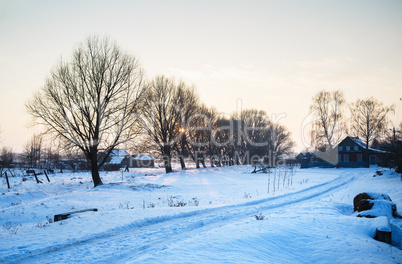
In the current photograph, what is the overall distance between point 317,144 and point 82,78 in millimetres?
49547

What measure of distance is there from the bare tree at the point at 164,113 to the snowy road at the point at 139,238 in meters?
Answer: 23.6

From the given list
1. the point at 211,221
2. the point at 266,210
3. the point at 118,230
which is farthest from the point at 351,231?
the point at 118,230

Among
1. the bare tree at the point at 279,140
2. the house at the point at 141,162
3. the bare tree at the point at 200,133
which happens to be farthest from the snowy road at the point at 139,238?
the house at the point at 141,162

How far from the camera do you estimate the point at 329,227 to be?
7348 millimetres

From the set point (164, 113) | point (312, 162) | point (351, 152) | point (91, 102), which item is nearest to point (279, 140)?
point (312, 162)

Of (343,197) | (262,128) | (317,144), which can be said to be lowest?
(343,197)

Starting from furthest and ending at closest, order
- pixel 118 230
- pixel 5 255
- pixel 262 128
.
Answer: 1. pixel 262 128
2. pixel 118 230
3. pixel 5 255

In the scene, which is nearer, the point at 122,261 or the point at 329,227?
the point at 122,261

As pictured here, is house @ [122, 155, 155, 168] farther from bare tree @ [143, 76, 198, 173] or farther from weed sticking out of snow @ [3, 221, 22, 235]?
weed sticking out of snow @ [3, 221, 22, 235]

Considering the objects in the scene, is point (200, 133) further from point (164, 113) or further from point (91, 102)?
point (91, 102)

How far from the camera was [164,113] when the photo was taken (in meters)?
32.8

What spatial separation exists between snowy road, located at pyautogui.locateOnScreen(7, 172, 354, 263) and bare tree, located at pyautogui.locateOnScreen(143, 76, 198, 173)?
23.6m

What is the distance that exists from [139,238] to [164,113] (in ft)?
88.6

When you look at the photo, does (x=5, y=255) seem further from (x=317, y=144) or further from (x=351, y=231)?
(x=317, y=144)
